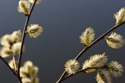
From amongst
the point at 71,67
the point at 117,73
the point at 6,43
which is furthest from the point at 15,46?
the point at 117,73

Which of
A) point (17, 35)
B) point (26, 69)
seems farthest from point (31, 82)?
point (17, 35)

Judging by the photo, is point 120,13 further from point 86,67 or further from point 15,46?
point 15,46

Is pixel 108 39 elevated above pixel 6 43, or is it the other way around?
pixel 6 43

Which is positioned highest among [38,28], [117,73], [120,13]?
[38,28]

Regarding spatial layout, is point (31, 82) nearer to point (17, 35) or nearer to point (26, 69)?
point (26, 69)

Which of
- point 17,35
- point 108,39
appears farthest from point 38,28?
point 108,39

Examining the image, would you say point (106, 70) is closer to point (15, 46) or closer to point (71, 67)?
point (71, 67)

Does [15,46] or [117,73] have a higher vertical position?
[15,46]
